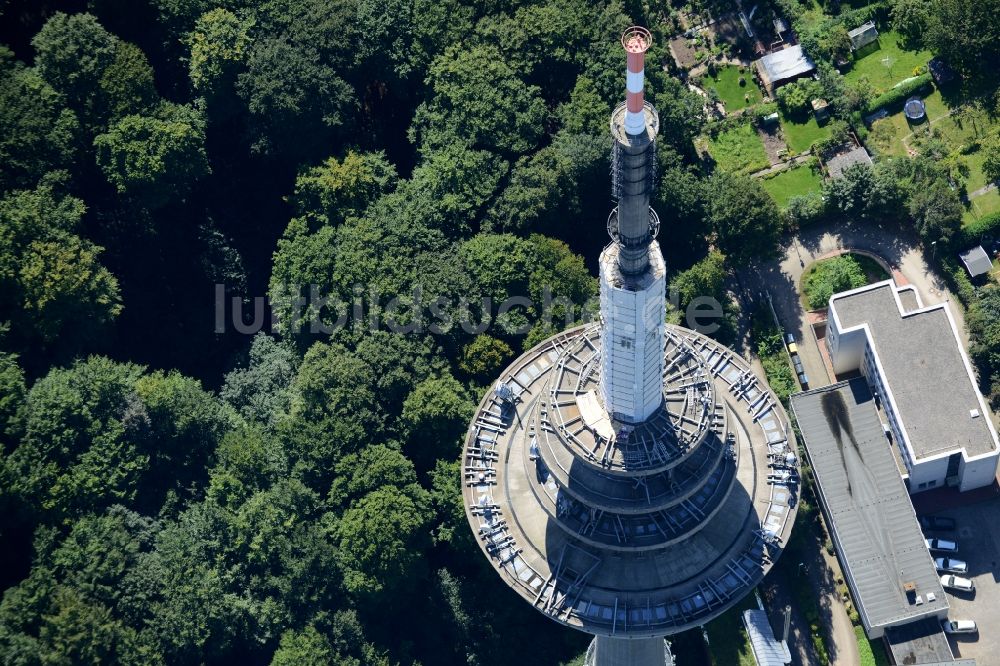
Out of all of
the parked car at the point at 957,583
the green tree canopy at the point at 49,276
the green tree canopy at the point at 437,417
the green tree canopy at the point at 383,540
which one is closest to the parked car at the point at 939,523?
the parked car at the point at 957,583

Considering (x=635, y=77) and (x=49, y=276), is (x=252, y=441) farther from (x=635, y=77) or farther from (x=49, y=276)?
(x=635, y=77)

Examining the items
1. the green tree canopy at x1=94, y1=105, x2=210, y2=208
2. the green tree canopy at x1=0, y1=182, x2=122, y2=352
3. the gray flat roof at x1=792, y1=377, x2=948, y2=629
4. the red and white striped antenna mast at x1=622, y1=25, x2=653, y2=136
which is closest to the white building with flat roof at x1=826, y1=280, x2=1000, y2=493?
the gray flat roof at x1=792, y1=377, x2=948, y2=629

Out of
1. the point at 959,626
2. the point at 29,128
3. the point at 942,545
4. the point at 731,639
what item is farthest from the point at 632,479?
the point at 29,128

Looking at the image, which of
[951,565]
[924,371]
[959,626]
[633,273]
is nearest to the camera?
[633,273]

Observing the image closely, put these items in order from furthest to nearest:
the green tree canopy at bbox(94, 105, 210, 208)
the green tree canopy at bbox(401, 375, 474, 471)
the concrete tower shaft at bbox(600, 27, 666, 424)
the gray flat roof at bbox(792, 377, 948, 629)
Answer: the green tree canopy at bbox(94, 105, 210, 208), the green tree canopy at bbox(401, 375, 474, 471), the gray flat roof at bbox(792, 377, 948, 629), the concrete tower shaft at bbox(600, 27, 666, 424)

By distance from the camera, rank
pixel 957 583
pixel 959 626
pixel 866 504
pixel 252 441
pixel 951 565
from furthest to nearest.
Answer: pixel 252 441 < pixel 951 565 < pixel 866 504 < pixel 957 583 < pixel 959 626

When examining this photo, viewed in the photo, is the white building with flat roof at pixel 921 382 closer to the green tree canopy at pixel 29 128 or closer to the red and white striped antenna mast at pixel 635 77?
the red and white striped antenna mast at pixel 635 77

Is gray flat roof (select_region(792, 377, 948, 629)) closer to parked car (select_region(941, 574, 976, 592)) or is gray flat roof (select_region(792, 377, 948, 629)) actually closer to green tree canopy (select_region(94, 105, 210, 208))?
parked car (select_region(941, 574, 976, 592))
